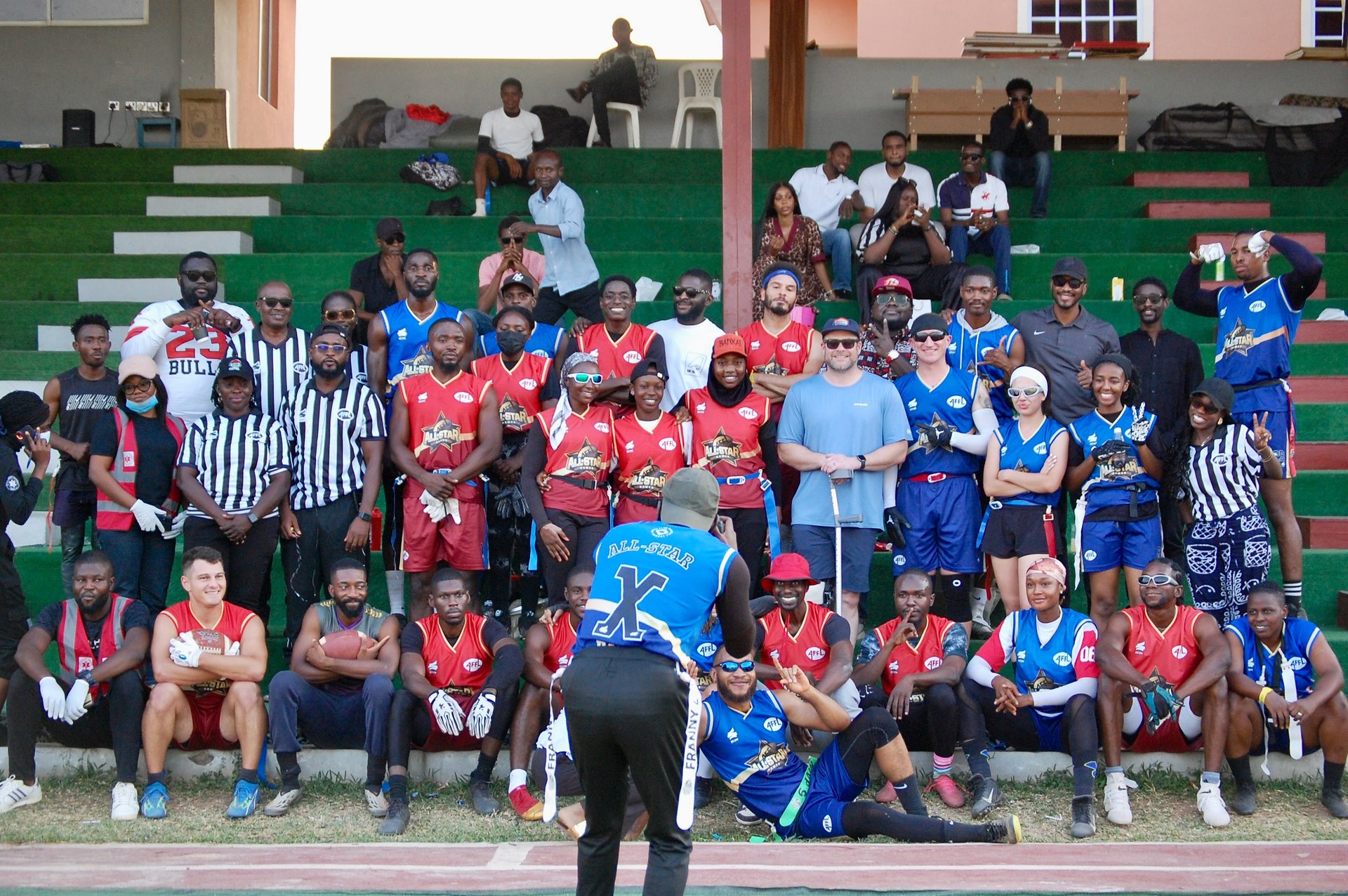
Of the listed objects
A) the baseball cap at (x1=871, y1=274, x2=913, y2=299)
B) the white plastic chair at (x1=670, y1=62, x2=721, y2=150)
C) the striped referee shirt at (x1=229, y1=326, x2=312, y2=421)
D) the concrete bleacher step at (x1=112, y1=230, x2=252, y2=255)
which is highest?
the white plastic chair at (x1=670, y1=62, x2=721, y2=150)

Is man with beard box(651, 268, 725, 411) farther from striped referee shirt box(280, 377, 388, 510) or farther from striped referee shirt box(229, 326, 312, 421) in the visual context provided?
striped referee shirt box(229, 326, 312, 421)

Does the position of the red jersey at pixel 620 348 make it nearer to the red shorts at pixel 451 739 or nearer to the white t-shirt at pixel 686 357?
the white t-shirt at pixel 686 357

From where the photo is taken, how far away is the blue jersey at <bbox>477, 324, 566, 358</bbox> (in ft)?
25.7

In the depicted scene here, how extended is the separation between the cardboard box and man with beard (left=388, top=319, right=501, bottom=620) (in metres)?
7.91

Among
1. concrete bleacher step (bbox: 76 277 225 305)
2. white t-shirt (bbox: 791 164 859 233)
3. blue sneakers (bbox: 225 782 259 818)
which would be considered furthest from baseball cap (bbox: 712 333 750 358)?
concrete bleacher step (bbox: 76 277 225 305)

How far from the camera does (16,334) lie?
10.9m

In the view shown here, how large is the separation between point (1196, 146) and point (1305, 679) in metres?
8.13

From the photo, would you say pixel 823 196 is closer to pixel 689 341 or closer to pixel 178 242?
pixel 689 341

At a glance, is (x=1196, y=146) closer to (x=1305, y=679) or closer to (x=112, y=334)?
(x=1305, y=679)

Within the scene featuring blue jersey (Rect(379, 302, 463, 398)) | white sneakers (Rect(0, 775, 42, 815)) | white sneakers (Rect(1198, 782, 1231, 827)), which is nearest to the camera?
white sneakers (Rect(1198, 782, 1231, 827))

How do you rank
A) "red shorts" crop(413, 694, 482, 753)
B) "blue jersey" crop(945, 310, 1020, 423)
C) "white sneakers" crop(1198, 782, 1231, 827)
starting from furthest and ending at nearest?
"blue jersey" crop(945, 310, 1020, 423), "red shorts" crop(413, 694, 482, 753), "white sneakers" crop(1198, 782, 1231, 827)

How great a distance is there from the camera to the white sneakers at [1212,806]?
620 centimetres

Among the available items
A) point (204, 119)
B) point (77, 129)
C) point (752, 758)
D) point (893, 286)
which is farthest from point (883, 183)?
point (77, 129)

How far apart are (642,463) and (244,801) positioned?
2449 millimetres
